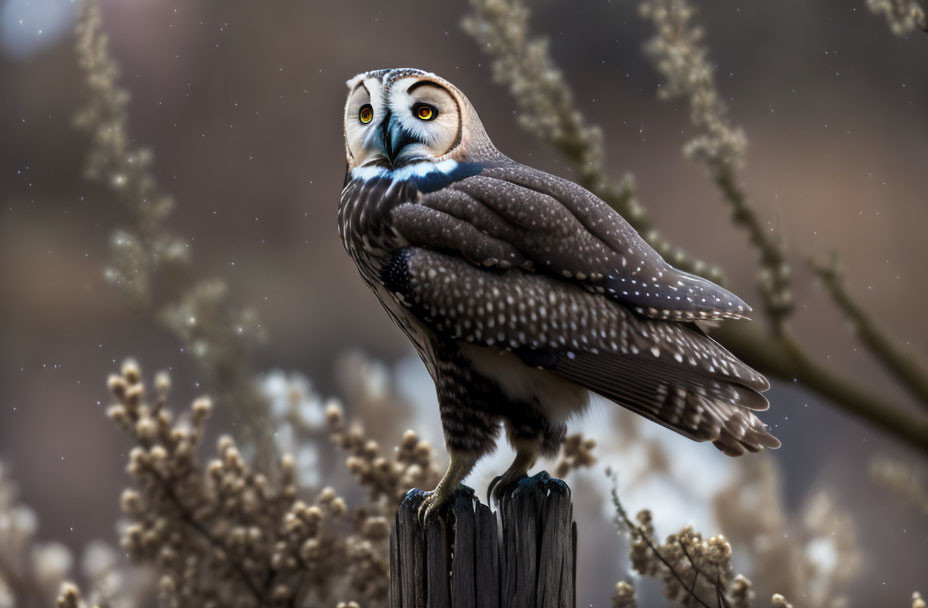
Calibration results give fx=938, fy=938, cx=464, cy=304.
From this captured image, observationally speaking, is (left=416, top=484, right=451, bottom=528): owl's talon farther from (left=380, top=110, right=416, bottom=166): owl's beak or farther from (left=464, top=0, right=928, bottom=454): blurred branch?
(left=464, top=0, right=928, bottom=454): blurred branch

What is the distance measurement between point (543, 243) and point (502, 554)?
419 mm

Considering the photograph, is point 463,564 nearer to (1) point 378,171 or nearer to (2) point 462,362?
(2) point 462,362

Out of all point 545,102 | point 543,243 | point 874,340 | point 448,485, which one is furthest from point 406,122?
point 874,340

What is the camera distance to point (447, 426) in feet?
4.31

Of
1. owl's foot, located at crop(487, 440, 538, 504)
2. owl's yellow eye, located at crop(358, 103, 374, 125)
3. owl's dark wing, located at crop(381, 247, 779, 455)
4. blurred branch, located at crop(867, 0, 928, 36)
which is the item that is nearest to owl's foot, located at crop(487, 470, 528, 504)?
owl's foot, located at crop(487, 440, 538, 504)

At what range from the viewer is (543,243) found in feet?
4.19

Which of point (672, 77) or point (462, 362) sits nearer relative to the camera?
point (462, 362)

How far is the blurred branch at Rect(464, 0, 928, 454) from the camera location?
1913mm

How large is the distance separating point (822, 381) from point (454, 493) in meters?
1.18

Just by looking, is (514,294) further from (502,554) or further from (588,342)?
(502,554)

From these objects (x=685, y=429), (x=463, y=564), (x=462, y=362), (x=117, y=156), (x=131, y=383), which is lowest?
(x=463, y=564)

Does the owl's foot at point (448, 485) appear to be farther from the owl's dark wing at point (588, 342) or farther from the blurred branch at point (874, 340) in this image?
the blurred branch at point (874, 340)

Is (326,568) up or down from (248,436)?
down

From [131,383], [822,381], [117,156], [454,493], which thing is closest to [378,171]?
[454,493]
